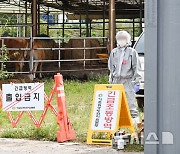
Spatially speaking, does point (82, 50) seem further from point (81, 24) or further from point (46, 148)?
point (46, 148)

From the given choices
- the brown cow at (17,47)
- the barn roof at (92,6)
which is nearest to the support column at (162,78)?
the brown cow at (17,47)

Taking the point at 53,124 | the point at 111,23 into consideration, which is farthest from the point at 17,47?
the point at 53,124

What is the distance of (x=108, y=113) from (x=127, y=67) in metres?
1.04

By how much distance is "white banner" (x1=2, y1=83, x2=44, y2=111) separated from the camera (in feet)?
35.6

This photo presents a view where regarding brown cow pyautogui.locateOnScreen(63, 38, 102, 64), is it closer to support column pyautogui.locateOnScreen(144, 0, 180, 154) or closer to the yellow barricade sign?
the yellow barricade sign

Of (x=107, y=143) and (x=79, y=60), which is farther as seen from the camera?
(x=79, y=60)

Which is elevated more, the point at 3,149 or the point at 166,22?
the point at 166,22

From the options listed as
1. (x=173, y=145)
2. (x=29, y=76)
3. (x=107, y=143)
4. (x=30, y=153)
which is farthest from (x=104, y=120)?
(x=29, y=76)

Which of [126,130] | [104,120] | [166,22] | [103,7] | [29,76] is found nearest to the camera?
[166,22]

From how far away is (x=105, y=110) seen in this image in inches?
377

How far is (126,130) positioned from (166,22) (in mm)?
4342

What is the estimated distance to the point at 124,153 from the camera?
884 centimetres

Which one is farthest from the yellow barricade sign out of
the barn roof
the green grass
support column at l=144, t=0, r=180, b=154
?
the barn roof

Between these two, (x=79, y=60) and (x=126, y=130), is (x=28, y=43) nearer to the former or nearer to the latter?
(x=79, y=60)
